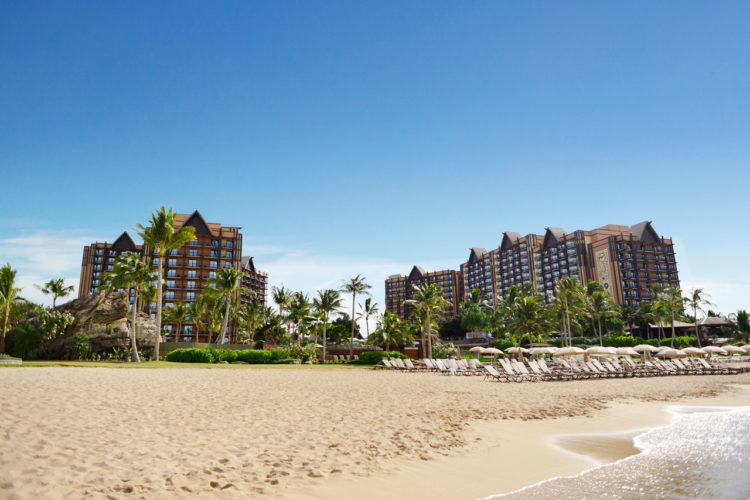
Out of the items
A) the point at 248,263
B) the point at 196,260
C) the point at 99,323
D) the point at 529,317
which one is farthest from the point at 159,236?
the point at 248,263

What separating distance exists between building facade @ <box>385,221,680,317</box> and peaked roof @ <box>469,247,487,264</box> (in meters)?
12.4

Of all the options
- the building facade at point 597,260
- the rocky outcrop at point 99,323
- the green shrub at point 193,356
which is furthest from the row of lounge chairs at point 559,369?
the building facade at point 597,260

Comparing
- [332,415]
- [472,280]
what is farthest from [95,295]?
[472,280]

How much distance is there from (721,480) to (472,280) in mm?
141517

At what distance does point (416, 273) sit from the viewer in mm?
160625

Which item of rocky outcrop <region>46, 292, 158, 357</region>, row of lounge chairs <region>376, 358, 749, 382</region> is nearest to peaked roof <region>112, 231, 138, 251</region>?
rocky outcrop <region>46, 292, 158, 357</region>

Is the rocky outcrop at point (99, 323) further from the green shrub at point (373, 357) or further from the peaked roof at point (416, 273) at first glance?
the peaked roof at point (416, 273)

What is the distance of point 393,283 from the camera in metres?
170

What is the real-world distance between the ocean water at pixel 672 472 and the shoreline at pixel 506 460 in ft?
0.83

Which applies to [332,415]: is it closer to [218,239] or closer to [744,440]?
[744,440]

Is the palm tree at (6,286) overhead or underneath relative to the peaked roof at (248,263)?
underneath

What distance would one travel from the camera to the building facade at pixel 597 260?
106 metres

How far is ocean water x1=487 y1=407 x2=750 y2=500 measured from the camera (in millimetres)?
5922

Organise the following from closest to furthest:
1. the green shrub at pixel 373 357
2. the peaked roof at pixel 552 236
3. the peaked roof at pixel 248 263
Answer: the green shrub at pixel 373 357 < the peaked roof at pixel 248 263 < the peaked roof at pixel 552 236
